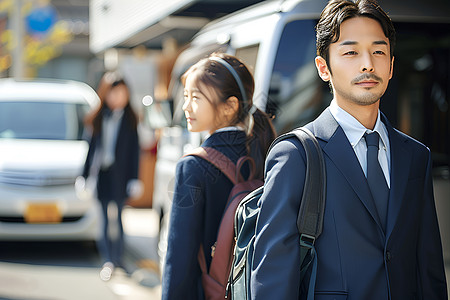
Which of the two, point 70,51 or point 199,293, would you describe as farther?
point 70,51

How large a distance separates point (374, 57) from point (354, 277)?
0.68 meters

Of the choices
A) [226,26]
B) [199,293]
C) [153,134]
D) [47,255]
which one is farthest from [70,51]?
[199,293]

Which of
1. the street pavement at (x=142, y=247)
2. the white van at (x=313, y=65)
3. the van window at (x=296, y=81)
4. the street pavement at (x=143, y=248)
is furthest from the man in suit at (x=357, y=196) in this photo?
the street pavement at (x=142, y=247)

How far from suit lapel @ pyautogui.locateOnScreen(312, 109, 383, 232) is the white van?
1.52m

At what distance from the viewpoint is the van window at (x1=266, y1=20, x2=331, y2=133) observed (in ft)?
13.4

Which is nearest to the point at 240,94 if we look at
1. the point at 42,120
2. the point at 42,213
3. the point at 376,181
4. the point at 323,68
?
the point at 323,68

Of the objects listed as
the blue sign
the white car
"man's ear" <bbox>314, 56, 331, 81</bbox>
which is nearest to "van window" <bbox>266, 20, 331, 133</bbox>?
"man's ear" <bbox>314, 56, 331, 81</bbox>

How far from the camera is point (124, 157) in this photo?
6.44 meters

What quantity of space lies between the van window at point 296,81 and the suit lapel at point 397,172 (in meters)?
1.90

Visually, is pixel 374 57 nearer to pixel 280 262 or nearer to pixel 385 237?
pixel 385 237

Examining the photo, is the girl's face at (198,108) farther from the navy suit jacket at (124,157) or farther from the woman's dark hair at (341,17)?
the navy suit jacket at (124,157)

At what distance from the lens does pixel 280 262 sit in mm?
1886

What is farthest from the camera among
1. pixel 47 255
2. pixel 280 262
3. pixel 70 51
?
pixel 70 51

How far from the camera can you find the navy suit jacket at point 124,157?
21.0ft
